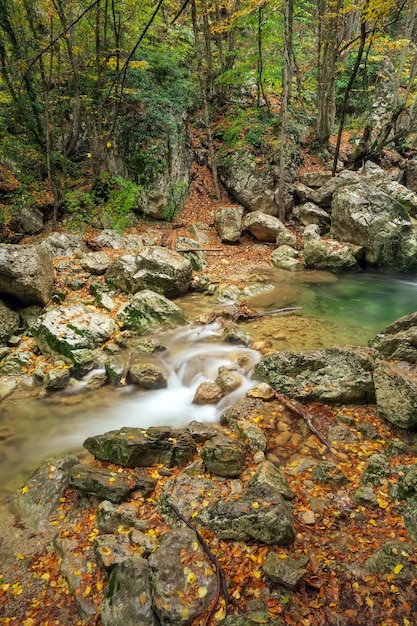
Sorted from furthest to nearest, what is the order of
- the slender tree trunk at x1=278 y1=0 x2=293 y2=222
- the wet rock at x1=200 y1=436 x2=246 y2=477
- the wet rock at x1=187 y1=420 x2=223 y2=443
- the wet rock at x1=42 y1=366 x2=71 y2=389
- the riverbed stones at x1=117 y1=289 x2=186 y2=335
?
the slender tree trunk at x1=278 y1=0 x2=293 y2=222 < the riverbed stones at x1=117 y1=289 x2=186 y2=335 < the wet rock at x1=42 y1=366 x2=71 y2=389 < the wet rock at x1=187 y1=420 x2=223 y2=443 < the wet rock at x1=200 y1=436 x2=246 y2=477

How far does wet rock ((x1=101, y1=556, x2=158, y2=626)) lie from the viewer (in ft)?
8.91

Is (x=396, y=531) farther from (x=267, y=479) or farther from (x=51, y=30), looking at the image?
(x=51, y=30)

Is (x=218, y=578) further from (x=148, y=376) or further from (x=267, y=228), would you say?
(x=267, y=228)

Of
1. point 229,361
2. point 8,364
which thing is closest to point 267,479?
point 229,361

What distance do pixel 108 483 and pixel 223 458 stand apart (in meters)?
1.34

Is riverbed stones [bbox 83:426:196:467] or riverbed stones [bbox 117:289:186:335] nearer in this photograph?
riverbed stones [bbox 83:426:196:467]

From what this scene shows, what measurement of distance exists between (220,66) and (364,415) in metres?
18.4

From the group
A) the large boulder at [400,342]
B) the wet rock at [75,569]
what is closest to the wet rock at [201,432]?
the wet rock at [75,569]

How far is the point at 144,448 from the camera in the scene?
437 cm

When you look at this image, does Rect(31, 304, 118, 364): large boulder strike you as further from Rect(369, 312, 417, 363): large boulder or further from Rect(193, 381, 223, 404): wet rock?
Rect(369, 312, 417, 363): large boulder

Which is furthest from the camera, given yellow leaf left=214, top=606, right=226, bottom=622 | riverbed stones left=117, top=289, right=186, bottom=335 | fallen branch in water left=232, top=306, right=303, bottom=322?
fallen branch in water left=232, top=306, right=303, bottom=322

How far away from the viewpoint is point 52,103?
42.6 ft

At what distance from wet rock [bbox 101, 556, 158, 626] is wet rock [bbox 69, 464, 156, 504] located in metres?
0.89

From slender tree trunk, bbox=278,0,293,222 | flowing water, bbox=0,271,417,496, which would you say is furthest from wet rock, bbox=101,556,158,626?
slender tree trunk, bbox=278,0,293,222
